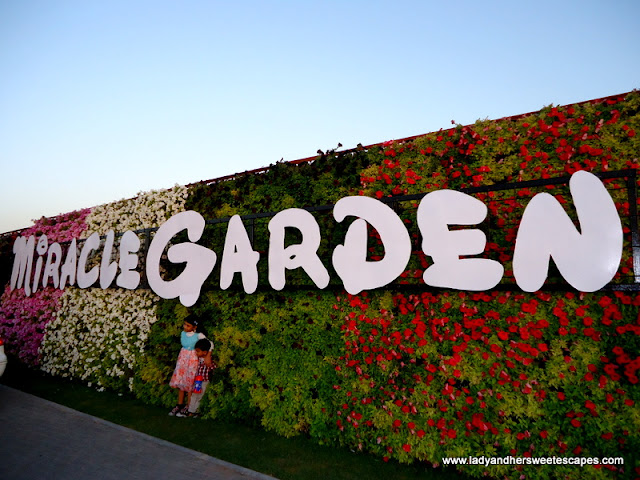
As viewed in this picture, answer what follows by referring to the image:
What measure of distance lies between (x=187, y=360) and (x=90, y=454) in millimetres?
1825

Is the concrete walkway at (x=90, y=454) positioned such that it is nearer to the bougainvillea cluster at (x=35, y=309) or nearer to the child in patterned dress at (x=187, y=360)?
the child in patterned dress at (x=187, y=360)

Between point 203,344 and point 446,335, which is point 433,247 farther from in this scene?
point 203,344

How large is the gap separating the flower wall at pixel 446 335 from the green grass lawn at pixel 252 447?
0.19 metres

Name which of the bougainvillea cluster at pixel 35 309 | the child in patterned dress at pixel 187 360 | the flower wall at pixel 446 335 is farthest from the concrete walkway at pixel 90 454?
the bougainvillea cluster at pixel 35 309

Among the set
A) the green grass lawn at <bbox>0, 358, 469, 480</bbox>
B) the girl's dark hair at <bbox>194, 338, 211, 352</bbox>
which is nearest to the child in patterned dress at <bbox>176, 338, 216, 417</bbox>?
the girl's dark hair at <bbox>194, 338, 211, 352</bbox>

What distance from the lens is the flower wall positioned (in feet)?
12.6

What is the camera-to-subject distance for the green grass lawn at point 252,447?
4.42 m

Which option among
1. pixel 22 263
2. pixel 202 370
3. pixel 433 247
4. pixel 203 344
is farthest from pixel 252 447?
pixel 22 263

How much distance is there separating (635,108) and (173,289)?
6981 millimetres

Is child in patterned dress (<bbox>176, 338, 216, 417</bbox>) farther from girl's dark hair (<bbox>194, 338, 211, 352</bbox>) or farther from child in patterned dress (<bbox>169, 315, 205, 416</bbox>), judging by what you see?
child in patterned dress (<bbox>169, 315, 205, 416</bbox>)

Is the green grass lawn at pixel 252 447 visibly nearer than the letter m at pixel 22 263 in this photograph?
Yes

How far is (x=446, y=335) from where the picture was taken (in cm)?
452

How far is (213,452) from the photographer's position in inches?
195

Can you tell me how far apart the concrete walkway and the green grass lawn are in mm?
275
